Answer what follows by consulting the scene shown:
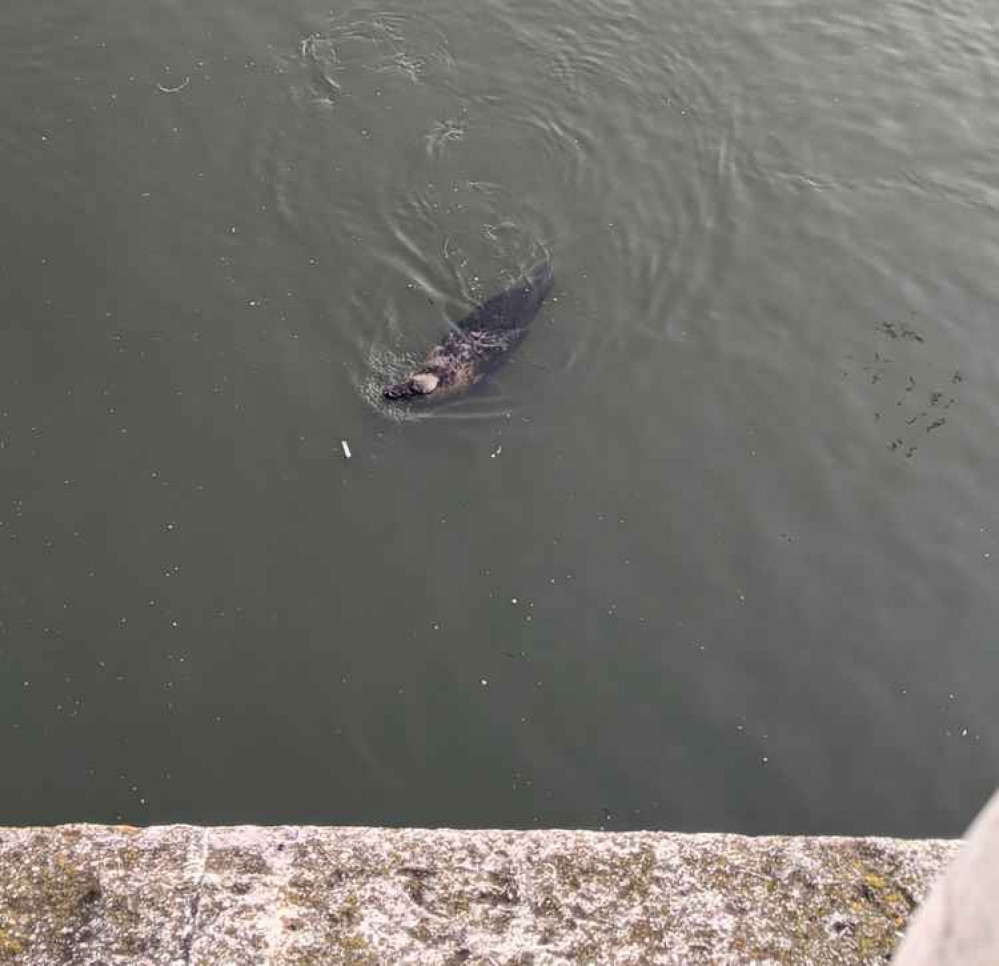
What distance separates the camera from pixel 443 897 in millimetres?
3898

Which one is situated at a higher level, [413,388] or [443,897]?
[443,897]

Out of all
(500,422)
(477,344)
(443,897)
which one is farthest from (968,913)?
(477,344)

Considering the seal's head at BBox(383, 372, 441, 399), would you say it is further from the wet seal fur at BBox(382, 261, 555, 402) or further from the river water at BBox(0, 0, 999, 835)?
the river water at BBox(0, 0, 999, 835)

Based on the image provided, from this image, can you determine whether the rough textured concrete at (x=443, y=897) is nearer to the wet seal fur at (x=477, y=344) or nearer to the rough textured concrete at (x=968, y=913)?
the rough textured concrete at (x=968, y=913)

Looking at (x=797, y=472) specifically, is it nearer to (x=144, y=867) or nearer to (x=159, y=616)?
(x=159, y=616)

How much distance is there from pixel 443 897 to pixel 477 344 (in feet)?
18.2

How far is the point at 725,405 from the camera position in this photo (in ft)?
28.8

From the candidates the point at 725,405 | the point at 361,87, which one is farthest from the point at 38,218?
the point at 725,405

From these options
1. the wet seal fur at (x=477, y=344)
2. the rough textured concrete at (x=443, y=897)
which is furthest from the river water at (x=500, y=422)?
the rough textured concrete at (x=443, y=897)

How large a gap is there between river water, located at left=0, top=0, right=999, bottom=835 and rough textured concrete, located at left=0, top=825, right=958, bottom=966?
2533mm

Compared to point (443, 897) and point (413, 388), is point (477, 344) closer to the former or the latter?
point (413, 388)

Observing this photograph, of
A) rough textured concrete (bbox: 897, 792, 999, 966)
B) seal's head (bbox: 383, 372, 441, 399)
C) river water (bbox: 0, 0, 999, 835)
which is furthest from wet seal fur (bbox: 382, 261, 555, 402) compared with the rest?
rough textured concrete (bbox: 897, 792, 999, 966)

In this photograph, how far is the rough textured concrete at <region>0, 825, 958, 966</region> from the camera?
12.1ft

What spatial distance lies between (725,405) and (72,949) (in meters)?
6.43
